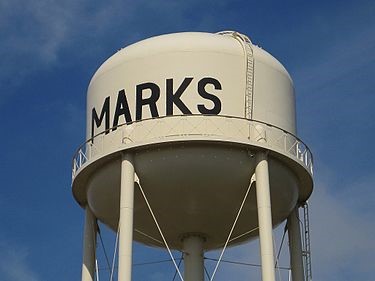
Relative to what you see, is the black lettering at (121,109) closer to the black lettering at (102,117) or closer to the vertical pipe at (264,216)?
the black lettering at (102,117)

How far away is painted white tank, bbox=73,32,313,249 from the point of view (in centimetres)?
2298

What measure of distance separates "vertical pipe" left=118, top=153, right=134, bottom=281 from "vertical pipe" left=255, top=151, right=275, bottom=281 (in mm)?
3074

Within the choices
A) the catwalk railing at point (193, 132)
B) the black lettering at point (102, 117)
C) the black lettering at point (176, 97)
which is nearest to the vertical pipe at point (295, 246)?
the catwalk railing at point (193, 132)

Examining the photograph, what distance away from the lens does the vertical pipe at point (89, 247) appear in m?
25.1

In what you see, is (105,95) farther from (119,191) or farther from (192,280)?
(192,280)

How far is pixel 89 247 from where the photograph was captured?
25312 mm

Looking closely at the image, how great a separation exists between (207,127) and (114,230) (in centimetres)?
465

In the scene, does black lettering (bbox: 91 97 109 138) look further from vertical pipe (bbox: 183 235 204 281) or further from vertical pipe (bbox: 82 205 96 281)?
vertical pipe (bbox: 183 235 204 281)

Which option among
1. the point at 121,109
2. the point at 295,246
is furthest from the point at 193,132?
the point at 295,246

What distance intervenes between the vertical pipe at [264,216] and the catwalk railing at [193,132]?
1.80 ft

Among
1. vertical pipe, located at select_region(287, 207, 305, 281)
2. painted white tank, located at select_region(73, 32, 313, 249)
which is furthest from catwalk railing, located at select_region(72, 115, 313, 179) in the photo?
vertical pipe, located at select_region(287, 207, 305, 281)

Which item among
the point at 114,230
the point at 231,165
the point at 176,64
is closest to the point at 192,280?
the point at 114,230

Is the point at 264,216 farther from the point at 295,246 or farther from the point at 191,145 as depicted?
the point at 295,246

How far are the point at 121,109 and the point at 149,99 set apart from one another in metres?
0.81
